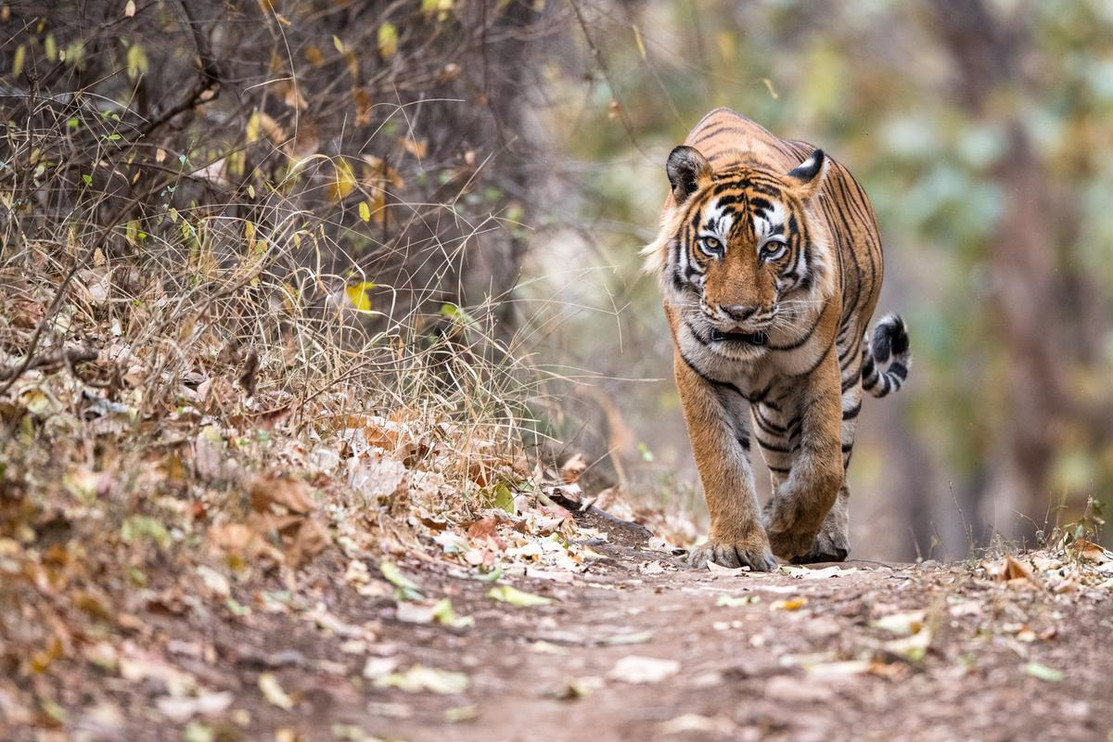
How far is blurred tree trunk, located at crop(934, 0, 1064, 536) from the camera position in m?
15.6

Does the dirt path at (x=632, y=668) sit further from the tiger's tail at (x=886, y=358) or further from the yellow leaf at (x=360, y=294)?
the tiger's tail at (x=886, y=358)

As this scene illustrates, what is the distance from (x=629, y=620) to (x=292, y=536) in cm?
103

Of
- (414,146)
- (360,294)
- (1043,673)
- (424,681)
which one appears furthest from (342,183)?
(1043,673)

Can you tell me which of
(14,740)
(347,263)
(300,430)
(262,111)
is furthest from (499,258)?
(14,740)

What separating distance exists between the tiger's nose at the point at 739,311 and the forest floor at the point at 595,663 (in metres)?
1.28

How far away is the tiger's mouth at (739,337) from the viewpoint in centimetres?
538

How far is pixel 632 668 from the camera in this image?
337cm

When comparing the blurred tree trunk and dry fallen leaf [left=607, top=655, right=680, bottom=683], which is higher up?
the blurred tree trunk

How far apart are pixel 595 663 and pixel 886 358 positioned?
4.36 m

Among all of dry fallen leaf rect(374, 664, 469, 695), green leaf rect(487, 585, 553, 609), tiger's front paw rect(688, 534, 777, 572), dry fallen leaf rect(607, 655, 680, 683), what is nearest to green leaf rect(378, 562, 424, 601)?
green leaf rect(487, 585, 553, 609)

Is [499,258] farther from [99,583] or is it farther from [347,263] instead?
[99,583]

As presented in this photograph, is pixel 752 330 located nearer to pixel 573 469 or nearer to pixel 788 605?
pixel 788 605

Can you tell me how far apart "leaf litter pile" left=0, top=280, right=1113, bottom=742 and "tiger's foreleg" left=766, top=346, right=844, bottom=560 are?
2.48 feet

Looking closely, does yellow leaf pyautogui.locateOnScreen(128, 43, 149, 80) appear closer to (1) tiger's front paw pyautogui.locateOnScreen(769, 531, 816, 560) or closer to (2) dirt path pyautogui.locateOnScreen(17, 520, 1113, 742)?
(2) dirt path pyautogui.locateOnScreen(17, 520, 1113, 742)
